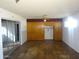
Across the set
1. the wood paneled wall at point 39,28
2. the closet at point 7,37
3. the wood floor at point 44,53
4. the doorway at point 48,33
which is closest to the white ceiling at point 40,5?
the closet at point 7,37

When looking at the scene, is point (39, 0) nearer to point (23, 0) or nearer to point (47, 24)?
point (23, 0)

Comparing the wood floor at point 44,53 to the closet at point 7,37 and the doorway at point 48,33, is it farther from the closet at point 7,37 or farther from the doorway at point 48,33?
the doorway at point 48,33

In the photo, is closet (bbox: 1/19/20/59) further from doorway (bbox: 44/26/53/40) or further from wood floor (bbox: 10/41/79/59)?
doorway (bbox: 44/26/53/40)

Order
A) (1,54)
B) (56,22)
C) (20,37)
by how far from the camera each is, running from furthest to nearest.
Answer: (56,22), (20,37), (1,54)

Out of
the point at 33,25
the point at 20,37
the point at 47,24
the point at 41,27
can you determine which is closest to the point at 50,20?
the point at 47,24

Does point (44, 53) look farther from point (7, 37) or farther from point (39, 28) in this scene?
point (39, 28)

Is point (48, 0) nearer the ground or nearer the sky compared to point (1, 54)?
nearer the sky

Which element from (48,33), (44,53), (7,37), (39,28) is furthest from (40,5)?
(48,33)

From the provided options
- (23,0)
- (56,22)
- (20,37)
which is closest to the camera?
(23,0)

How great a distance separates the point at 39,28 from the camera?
35.2 ft

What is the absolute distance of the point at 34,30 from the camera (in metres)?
10.8

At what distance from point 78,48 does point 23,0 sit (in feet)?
13.9

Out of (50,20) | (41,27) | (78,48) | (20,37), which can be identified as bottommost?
(78,48)

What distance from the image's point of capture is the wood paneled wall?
10531 millimetres
